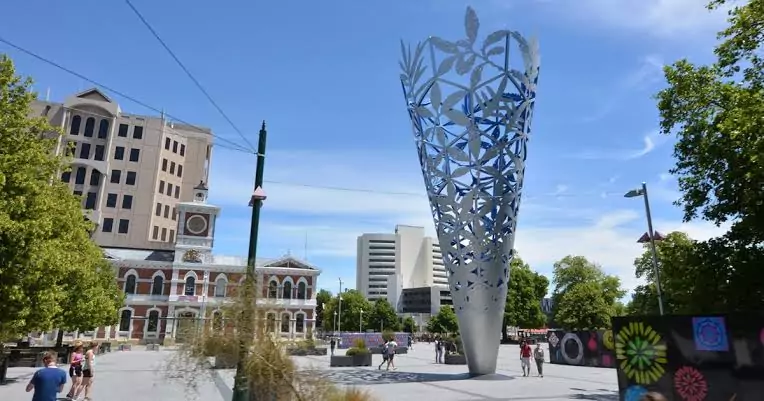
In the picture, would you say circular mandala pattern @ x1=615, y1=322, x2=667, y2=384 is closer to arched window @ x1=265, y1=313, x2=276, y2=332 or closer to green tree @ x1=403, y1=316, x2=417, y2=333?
arched window @ x1=265, y1=313, x2=276, y2=332

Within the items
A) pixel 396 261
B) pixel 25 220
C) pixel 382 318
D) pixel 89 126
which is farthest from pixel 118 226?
pixel 396 261

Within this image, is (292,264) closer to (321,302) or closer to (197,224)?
(197,224)

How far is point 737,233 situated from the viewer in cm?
1633

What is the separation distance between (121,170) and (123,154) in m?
2.31

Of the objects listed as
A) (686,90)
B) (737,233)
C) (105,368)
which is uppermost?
(686,90)

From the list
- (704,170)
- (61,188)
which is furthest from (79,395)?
(704,170)

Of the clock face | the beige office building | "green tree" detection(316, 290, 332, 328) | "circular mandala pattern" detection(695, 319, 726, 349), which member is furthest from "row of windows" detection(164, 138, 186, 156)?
"circular mandala pattern" detection(695, 319, 726, 349)

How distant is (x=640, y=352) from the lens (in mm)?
11195

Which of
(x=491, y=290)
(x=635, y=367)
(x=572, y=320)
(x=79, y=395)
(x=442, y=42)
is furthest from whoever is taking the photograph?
(x=572, y=320)

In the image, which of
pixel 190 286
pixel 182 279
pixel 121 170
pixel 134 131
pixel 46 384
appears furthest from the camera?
pixel 134 131

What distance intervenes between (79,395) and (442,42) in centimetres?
1810

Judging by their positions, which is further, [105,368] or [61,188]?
[105,368]

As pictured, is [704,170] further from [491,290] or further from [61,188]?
[61,188]

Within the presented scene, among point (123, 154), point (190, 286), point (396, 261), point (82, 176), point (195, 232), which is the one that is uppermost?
point (123, 154)
